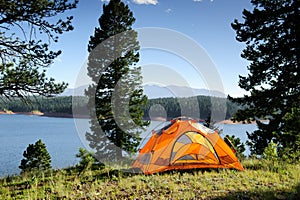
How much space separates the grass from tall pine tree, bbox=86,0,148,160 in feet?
31.0

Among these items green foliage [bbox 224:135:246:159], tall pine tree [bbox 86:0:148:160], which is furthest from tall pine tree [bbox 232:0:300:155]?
tall pine tree [bbox 86:0:148:160]

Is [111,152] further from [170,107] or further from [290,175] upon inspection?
[290,175]

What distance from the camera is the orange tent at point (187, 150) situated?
838cm

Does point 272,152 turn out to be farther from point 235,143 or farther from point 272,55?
point 235,143

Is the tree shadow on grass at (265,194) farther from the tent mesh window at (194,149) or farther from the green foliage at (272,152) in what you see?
Result: the green foliage at (272,152)

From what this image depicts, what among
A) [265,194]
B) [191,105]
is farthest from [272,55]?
[265,194]

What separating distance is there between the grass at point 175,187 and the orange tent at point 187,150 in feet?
1.65

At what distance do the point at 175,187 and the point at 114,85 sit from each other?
1195cm

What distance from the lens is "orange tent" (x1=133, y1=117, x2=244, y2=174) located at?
8.38 meters

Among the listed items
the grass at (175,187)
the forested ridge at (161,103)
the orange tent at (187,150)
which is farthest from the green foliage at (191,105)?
the grass at (175,187)

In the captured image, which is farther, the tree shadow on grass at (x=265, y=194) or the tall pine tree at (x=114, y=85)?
the tall pine tree at (x=114, y=85)

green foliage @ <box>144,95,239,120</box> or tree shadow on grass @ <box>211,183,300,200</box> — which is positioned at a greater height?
green foliage @ <box>144,95,239,120</box>

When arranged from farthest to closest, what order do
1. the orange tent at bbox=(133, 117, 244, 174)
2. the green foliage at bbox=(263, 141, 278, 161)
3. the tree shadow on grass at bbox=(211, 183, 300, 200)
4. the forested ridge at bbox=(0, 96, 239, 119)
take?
the forested ridge at bbox=(0, 96, 239, 119)
the green foliage at bbox=(263, 141, 278, 161)
the orange tent at bbox=(133, 117, 244, 174)
the tree shadow on grass at bbox=(211, 183, 300, 200)

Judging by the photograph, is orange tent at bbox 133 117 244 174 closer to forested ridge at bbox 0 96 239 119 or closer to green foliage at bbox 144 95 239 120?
forested ridge at bbox 0 96 239 119
